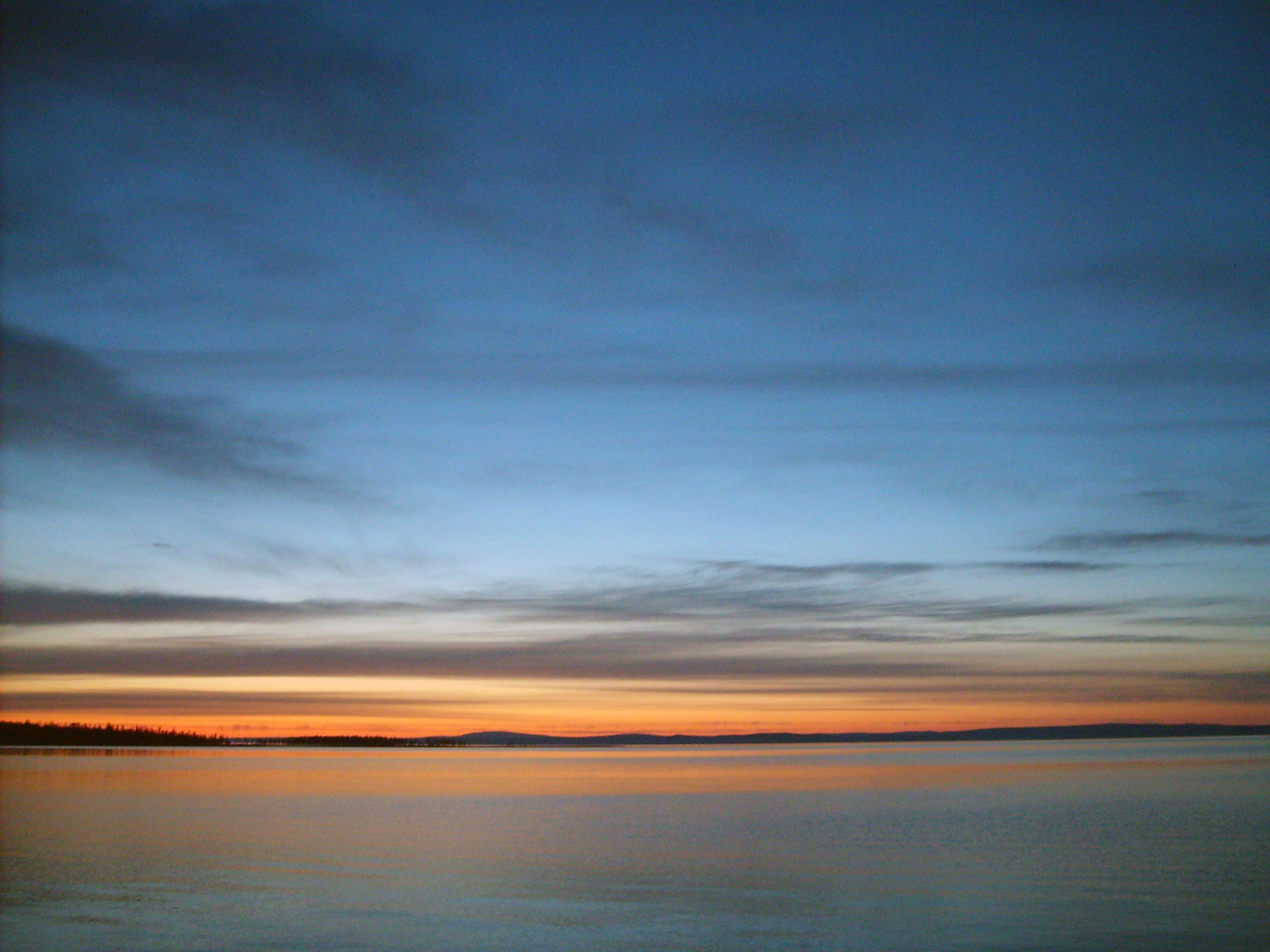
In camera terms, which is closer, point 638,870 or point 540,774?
point 638,870

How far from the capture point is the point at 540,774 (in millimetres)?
95938

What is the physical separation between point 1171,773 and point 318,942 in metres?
78.1

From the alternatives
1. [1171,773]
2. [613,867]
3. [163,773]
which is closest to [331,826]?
[613,867]

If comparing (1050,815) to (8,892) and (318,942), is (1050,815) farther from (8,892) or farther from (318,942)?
(8,892)

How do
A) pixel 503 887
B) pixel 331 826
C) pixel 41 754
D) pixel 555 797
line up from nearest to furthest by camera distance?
pixel 503 887
pixel 331 826
pixel 555 797
pixel 41 754

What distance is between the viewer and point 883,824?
41.1 metres

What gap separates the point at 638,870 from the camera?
28.6 m

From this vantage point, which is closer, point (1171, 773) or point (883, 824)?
point (883, 824)

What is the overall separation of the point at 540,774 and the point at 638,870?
6974cm

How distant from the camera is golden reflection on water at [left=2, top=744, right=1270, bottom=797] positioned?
66.6 m

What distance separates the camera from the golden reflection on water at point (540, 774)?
218 feet

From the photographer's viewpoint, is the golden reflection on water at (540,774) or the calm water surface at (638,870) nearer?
the calm water surface at (638,870)

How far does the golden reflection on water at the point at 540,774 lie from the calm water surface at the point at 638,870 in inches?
198

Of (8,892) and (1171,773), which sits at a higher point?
(8,892)
